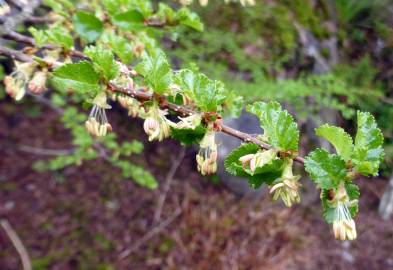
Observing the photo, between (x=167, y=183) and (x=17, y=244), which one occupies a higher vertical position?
(x=167, y=183)

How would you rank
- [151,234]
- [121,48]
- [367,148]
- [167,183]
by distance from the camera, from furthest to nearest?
1. [167,183]
2. [151,234]
3. [121,48]
4. [367,148]

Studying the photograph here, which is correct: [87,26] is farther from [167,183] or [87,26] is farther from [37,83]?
[167,183]

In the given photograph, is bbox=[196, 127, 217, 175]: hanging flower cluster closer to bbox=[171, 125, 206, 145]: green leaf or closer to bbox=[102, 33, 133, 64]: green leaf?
bbox=[171, 125, 206, 145]: green leaf

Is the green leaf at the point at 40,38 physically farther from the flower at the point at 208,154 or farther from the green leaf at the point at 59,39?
the flower at the point at 208,154

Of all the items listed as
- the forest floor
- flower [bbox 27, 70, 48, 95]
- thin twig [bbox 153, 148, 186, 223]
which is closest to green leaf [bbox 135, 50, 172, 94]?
flower [bbox 27, 70, 48, 95]

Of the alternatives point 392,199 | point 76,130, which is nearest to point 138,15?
point 76,130

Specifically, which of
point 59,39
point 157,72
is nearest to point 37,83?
point 59,39
